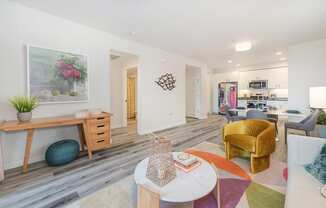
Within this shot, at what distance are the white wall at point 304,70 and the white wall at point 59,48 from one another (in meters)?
4.18

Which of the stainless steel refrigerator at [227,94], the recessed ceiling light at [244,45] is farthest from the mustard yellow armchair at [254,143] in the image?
the stainless steel refrigerator at [227,94]

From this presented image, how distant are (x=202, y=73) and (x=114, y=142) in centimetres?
524

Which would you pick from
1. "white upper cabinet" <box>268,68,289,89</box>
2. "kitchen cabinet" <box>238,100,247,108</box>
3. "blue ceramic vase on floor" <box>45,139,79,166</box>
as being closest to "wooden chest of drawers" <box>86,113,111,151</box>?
"blue ceramic vase on floor" <box>45,139,79,166</box>

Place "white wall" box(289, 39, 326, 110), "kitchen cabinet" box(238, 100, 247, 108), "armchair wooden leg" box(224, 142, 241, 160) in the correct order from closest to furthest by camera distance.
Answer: "armchair wooden leg" box(224, 142, 241, 160), "white wall" box(289, 39, 326, 110), "kitchen cabinet" box(238, 100, 247, 108)

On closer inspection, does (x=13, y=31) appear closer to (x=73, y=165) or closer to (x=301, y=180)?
(x=73, y=165)

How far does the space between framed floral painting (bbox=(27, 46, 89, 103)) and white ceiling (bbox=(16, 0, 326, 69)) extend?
2.56 ft

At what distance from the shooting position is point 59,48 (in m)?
3.04

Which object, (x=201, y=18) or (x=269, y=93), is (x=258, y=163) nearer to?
(x=201, y=18)

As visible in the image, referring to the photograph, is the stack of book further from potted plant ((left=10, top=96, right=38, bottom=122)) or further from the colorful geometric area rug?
potted plant ((left=10, top=96, right=38, bottom=122))

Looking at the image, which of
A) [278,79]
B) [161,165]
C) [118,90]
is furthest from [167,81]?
[278,79]

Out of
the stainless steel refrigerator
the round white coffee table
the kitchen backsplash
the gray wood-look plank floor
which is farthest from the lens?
the stainless steel refrigerator

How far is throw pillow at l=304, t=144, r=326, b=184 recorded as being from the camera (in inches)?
56.7

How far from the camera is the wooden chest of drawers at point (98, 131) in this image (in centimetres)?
298

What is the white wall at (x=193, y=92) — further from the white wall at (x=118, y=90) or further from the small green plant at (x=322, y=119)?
the small green plant at (x=322, y=119)
